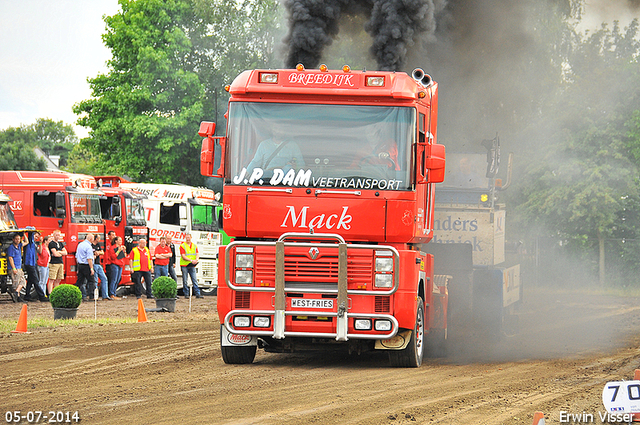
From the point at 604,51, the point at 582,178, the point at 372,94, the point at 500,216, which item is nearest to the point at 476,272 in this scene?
the point at 500,216

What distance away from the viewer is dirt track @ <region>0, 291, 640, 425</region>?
24.8 feet

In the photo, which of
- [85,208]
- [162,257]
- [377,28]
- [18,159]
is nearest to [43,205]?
[85,208]

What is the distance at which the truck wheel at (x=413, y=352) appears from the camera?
10.4 metres

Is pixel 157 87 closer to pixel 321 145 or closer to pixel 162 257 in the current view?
pixel 162 257

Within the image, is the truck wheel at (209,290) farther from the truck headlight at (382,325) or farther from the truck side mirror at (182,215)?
the truck headlight at (382,325)

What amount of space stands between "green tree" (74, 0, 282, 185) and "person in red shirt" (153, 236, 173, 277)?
608 inches

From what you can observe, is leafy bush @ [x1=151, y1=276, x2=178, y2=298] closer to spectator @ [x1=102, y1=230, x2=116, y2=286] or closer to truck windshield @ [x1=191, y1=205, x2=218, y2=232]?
spectator @ [x1=102, y1=230, x2=116, y2=286]

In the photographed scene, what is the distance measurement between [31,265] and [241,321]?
12884 millimetres

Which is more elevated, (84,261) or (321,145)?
(321,145)

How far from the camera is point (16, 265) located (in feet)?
68.1

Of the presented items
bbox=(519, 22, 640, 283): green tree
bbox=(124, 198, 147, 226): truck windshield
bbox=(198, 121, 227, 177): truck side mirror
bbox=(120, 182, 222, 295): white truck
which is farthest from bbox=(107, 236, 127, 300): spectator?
bbox=(519, 22, 640, 283): green tree

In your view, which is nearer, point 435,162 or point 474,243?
point 435,162

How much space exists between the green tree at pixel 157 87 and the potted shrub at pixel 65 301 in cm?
2130

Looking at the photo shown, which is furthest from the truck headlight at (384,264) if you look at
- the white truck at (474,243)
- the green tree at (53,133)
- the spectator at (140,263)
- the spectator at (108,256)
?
the green tree at (53,133)
